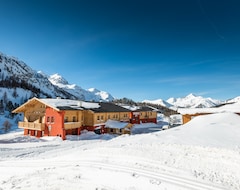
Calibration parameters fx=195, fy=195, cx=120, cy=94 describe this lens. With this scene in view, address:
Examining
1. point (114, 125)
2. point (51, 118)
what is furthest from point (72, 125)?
point (114, 125)

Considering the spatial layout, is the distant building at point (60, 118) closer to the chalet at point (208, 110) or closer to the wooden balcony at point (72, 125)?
the wooden balcony at point (72, 125)

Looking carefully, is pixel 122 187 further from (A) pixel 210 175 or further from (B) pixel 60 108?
(B) pixel 60 108

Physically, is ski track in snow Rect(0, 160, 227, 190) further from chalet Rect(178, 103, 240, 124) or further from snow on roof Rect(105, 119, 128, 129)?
snow on roof Rect(105, 119, 128, 129)

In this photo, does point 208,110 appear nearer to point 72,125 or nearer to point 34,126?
point 72,125

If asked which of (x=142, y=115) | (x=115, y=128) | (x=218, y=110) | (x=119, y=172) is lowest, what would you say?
(x=119, y=172)

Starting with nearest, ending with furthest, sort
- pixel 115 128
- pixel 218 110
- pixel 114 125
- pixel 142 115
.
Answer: pixel 218 110 < pixel 115 128 < pixel 114 125 < pixel 142 115

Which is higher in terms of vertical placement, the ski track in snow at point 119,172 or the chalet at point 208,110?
the chalet at point 208,110

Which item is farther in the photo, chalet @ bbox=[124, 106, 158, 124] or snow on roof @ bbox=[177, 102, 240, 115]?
chalet @ bbox=[124, 106, 158, 124]

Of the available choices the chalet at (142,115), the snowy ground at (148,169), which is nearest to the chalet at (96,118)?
the chalet at (142,115)

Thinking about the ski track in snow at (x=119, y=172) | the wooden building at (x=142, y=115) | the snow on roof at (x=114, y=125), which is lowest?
the ski track in snow at (x=119, y=172)

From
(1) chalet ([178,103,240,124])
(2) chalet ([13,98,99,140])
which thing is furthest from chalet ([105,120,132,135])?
(1) chalet ([178,103,240,124])

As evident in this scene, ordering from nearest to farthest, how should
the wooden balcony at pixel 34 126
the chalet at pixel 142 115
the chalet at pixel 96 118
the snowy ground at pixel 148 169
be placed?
the snowy ground at pixel 148 169
the wooden balcony at pixel 34 126
the chalet at pixel 96 118
the chalet at pixel 142 115

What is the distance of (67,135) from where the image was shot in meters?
32.3

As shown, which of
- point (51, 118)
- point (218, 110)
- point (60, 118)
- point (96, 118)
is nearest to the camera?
point (218, 110)
